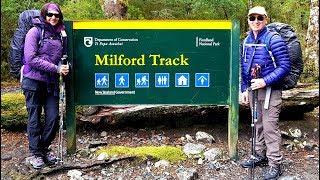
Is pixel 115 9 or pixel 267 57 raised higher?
pixel 115 9

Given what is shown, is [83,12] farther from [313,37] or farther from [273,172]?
[313,37]

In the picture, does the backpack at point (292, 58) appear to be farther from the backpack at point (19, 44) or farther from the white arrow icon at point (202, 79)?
the backpack at point (19, 44)

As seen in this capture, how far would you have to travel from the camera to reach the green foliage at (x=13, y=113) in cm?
716

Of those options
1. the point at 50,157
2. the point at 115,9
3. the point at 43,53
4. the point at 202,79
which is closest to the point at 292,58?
the point at 202,79

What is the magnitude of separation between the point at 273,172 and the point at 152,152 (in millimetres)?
1881

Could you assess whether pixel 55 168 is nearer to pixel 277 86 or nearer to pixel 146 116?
pixel 146 116

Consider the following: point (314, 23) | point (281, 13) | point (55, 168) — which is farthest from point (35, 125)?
point (281, 13)

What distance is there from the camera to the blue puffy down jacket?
5152mm

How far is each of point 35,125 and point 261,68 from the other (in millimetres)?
3386

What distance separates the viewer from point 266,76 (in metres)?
5.26

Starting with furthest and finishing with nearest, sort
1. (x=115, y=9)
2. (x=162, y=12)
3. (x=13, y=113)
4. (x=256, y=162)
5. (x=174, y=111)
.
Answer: (x=162, y=12) < (x=115, y=9) < (x=174, y=111) < (x=13, y=113) < (x=256, y=162)

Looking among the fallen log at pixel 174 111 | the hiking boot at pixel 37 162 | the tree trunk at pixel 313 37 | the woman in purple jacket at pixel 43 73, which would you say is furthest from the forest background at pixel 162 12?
the hiking boot at pixel 37 162

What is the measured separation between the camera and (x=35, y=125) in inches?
221

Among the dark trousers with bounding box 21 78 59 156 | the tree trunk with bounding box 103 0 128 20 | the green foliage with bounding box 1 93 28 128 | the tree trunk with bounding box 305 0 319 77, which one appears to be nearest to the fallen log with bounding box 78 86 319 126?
the green foliage with bounding box 1 93 28 128
